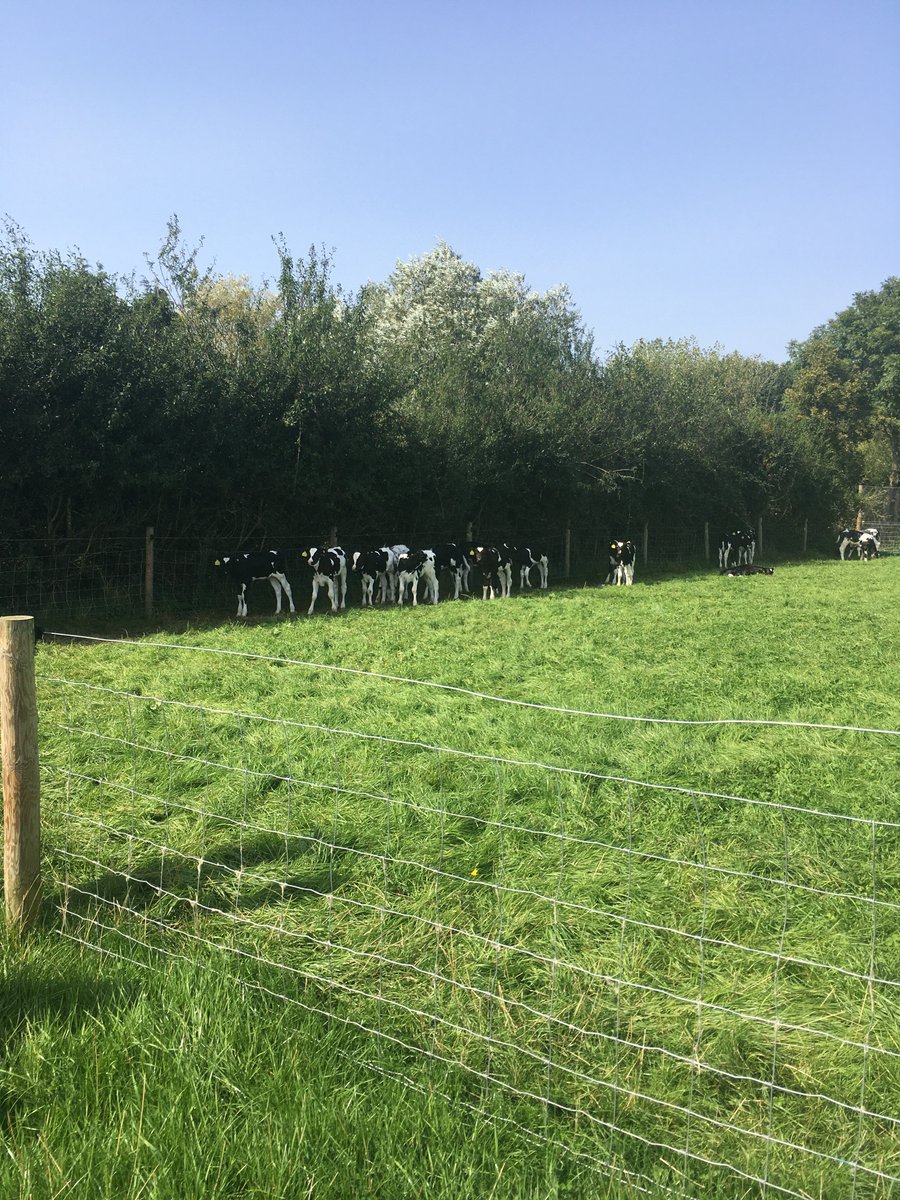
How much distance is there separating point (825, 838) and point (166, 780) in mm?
3873

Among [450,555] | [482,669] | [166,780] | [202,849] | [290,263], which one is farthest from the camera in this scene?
[450,555]

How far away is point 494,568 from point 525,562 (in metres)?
2.00

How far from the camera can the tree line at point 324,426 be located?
13375mm

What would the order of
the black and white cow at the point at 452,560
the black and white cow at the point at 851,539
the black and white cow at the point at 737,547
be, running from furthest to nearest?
the black and white cow at the point at 851,539 → the black and white cow at the point at 737,547 → the black and white cow at the point at 452,560

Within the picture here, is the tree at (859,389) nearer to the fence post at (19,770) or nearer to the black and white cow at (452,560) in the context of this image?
the black and white cow at (452,560)

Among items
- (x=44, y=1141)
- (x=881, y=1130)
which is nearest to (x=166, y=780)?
(x=44, y=1141)

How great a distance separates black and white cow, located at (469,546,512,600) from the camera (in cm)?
1916

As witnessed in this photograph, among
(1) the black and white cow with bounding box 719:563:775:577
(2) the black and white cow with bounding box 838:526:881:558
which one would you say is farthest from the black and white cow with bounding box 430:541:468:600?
(2) the black and white cow with bounding box 838:526:881:558

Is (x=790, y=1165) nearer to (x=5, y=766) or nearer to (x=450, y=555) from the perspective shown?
(x=5, y=766)

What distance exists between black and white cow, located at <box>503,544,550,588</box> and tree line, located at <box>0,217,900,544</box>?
5.96 feet

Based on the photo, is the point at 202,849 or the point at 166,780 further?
the point at 166,780

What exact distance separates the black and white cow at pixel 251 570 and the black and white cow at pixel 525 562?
6.65m

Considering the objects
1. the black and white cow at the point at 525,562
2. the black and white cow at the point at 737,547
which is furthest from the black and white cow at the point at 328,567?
the black and white cow at the point at 737,547

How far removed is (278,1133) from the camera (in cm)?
220
